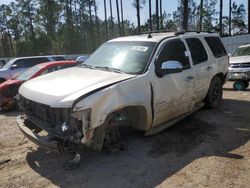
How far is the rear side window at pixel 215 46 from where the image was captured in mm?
7866

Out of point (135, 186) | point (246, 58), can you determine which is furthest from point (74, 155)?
point (246, 58)

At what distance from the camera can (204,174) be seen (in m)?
4.52

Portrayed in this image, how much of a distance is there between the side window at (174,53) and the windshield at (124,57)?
0.26 metres

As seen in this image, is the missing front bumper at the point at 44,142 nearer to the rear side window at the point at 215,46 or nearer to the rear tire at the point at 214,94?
the rear tire at the point at 214,94

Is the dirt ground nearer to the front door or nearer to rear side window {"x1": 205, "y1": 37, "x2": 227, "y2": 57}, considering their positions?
the front door

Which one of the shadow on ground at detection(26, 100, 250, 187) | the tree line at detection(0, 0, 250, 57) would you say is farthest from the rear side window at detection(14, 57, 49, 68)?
the tree line at detection(0, 0, 250, 57)

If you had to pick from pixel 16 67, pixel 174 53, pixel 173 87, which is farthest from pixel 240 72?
pixel 16 67

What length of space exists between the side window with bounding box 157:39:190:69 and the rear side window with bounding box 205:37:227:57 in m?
1.44

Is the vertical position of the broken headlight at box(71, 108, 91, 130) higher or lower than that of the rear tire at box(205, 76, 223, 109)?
higher

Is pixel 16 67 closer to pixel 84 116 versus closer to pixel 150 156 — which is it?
pixel 150 156

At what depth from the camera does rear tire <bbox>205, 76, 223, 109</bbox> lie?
7812 millimetres

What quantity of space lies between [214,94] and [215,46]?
47.3 inches

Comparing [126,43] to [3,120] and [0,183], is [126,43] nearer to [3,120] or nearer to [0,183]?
[0,183]

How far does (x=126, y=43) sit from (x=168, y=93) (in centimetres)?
135
